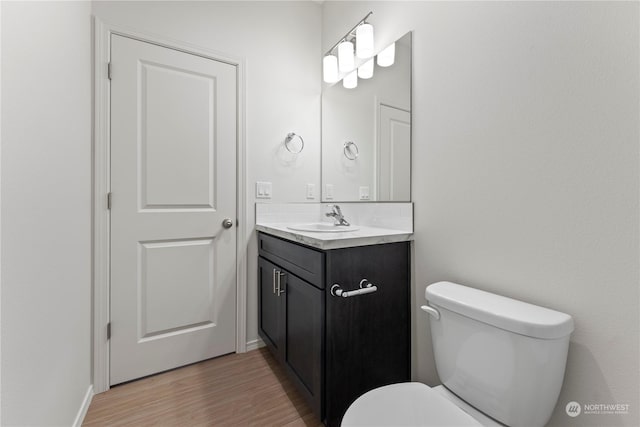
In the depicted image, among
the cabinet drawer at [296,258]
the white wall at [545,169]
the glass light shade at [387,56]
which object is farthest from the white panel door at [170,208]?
the white wall at [545,169]

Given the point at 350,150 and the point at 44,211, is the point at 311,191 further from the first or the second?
the point at 44,211

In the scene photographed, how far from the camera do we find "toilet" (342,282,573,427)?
77cm

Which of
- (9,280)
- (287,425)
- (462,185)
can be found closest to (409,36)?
(462,185)

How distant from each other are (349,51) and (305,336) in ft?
5.52

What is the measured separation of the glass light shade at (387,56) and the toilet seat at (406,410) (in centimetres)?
154

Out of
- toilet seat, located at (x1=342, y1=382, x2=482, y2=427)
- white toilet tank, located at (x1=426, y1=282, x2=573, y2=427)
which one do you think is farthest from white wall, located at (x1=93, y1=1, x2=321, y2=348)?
white toilet tank, located at (x1=426, y1=282, x2=573, y2=427)

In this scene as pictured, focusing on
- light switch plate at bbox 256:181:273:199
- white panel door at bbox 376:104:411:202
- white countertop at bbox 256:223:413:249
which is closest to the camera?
white countertop at bbox 256:223:413:249

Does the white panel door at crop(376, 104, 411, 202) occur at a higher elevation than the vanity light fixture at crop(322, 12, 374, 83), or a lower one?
lower

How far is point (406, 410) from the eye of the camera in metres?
0.84

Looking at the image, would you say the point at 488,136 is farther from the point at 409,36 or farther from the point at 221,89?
the point at 221,89

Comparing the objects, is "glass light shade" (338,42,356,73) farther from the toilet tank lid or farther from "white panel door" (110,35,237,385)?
the toilet tank lid

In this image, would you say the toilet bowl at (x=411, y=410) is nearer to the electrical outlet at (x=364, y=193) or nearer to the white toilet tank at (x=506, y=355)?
the white toilet tank at (x=506, y=355)

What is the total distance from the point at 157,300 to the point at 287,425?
38.8 inches

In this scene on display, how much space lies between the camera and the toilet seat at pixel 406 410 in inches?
31.2
